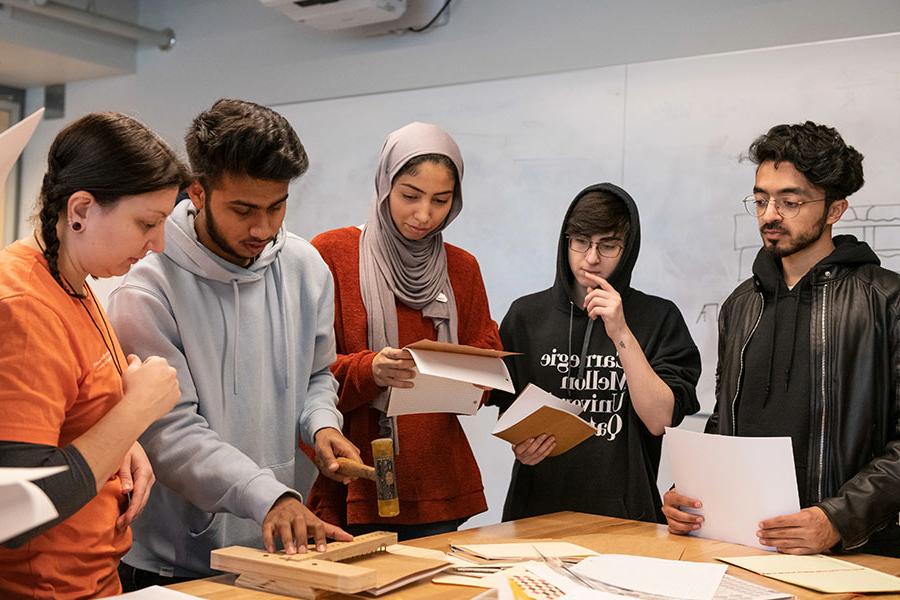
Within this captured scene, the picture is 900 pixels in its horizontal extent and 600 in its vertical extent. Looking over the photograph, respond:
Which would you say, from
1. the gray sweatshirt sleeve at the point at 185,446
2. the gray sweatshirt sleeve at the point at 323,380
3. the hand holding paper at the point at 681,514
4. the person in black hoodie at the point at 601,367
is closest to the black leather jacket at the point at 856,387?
the hand holding paper at the point at 681,514

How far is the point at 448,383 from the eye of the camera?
2373 mm

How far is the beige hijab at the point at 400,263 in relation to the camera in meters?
2.52

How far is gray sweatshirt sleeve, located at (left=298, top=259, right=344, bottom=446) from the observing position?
210 cm

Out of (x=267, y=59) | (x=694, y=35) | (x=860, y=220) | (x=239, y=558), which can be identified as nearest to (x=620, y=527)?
(x=239, y=558)

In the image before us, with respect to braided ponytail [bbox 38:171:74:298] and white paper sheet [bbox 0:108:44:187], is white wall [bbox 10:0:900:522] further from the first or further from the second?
white paper sheet [bbox 0:108:44:187]

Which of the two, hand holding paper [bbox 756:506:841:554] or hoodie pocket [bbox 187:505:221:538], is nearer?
hoodie pocket [bbox 187:505:221:538]

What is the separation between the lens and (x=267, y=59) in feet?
17.0

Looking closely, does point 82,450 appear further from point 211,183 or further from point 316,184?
point 316,184

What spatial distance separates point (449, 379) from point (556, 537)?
44cm

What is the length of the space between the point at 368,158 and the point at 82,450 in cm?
350

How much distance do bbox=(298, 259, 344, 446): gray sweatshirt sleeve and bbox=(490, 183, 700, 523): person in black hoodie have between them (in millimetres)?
537

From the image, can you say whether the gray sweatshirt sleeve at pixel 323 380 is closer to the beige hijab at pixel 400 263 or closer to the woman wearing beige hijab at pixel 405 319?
the woman wearing beige hijab at pixel 405 319

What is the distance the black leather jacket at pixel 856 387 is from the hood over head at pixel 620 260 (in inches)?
21.9

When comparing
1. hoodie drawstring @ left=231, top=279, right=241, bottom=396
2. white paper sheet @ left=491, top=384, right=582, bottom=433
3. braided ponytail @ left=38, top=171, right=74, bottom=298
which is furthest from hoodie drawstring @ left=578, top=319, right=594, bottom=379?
braided ponytail @ left=38, top=171, right=74, bottom=298
